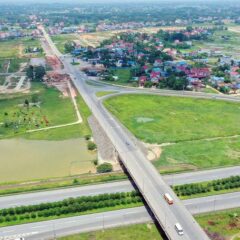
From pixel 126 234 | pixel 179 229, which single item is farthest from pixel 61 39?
pixel 179 229

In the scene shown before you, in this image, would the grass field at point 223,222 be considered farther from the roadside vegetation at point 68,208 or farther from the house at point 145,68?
the house at point 145,68

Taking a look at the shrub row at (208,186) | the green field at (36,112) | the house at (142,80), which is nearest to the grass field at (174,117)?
the green field at (36,112)

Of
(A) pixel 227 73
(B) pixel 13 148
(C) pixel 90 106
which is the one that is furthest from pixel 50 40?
(B) pixel 13 148

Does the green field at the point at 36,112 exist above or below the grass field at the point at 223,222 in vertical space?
below

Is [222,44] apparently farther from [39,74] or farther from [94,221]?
[94,221]

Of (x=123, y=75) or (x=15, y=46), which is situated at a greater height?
(x=123, y=75)

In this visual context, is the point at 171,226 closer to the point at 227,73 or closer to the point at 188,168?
the point at 188,168

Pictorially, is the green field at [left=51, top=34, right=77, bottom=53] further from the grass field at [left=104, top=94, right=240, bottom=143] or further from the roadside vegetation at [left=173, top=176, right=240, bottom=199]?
the roadside vegetation at [left=173, top=176, right=240, bottom=199]
